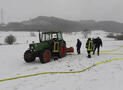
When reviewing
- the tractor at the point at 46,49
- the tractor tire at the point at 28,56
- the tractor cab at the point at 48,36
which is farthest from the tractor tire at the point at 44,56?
the tractor cab at the point at 48,36

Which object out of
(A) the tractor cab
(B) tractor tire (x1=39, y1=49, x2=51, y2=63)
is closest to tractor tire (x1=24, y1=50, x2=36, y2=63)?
(B) tractor tire (x1=39, y1=49, x2=51, y2=63)

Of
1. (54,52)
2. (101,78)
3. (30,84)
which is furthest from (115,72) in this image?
(54,52)

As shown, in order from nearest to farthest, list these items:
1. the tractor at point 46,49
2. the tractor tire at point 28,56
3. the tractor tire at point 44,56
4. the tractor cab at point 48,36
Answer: the tractor tire at point 44,56, the tractor at point 46,49, the tractor tire at point 28,56, the tractor cab at point 48,36

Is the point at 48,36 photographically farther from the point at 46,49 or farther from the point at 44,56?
the point at 44,56

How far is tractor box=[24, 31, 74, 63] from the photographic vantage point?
756cm

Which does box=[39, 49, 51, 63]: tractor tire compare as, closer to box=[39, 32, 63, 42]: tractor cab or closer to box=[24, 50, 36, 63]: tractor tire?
box=[24, 50, 36, 63]: tractor tire

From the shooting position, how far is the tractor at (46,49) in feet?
24.8

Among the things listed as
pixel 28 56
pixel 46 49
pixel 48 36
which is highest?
pixel 48 36

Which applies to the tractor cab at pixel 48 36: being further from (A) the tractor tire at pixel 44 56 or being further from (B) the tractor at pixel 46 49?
(A) the tractor tire at pixel 44 56

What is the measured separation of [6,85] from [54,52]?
172 inches

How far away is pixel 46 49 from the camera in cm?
798

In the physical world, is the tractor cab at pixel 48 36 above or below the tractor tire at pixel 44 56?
above

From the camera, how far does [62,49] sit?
30.7 ft

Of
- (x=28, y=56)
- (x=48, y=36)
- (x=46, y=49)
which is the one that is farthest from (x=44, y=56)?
(x=48, y=36)
